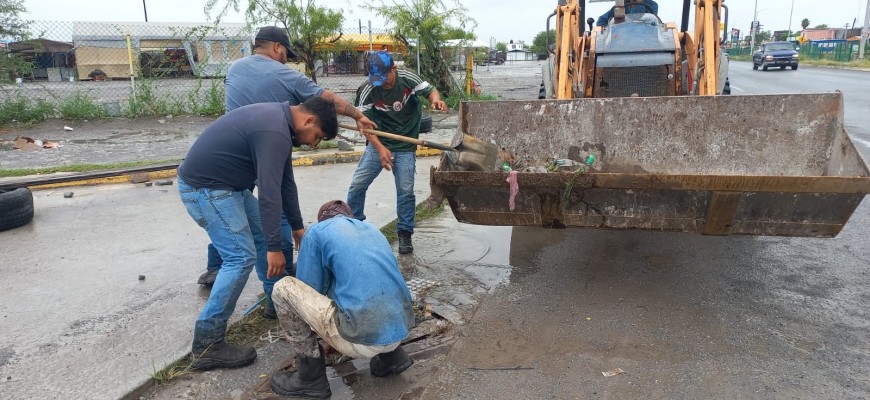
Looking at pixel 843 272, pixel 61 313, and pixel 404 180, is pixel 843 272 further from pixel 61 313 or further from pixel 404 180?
pixel 61 313

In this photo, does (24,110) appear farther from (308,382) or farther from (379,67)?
(308,382)

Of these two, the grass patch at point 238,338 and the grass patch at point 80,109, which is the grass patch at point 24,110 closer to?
the grass patch at point 80,109

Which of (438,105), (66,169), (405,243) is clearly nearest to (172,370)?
(405,243)

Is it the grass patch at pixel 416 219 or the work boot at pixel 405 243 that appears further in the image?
the grass patch at pixel 416 219

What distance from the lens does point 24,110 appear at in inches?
508

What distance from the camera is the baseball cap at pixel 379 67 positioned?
4805 mm

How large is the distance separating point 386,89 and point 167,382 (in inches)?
109

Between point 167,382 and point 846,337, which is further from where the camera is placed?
point 846,337

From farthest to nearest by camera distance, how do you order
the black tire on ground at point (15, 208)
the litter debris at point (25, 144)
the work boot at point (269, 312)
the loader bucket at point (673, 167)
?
the litter debris at point (25, 144) < the black tire on ground at point (15, 208) < the work boot at point (269, 312) < the loader bucket at point (673, 167)

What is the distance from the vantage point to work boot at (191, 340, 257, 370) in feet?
10.7

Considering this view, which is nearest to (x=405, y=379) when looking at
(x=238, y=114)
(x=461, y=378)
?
(x=461, y=378)

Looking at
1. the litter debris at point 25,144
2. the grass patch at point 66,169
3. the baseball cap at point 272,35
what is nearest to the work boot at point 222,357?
the baseball cap at point 272,35

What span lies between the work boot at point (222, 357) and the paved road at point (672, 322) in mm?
1060

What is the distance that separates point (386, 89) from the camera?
495cm
